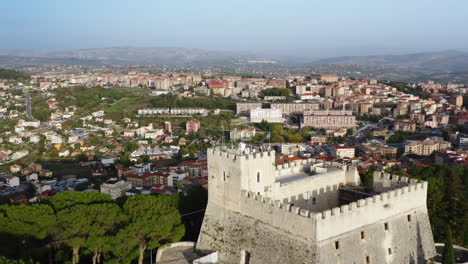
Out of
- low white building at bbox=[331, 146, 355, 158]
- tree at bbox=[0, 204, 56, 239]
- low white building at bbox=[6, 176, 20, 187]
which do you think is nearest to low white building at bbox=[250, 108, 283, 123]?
low white building at bbox=[331, 146, 355, 158]

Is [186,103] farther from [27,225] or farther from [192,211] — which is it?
[27,225]

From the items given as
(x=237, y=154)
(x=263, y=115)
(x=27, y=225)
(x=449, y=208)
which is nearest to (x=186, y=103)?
(x=263, y=115)

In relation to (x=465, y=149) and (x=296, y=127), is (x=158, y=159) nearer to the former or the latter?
(x=296, y=127)

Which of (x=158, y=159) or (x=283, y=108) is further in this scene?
(x=283, y=108)

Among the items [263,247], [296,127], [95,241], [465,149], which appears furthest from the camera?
[296,127]

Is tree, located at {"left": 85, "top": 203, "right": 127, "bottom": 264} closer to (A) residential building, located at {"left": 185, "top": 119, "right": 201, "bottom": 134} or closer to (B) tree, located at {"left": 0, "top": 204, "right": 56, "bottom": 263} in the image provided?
(B) tree, located at {"left": 0, "top": 204, "right": 56, "bottom": 263}

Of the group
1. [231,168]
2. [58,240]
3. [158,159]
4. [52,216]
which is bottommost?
[158,159]

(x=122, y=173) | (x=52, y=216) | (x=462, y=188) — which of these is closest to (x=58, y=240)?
(x=52, y=216)
